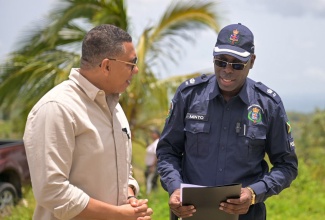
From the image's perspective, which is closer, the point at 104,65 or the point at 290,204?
the point at 104,65

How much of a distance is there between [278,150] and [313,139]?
→ 28135 mm

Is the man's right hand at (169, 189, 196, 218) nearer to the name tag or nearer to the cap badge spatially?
the name tag

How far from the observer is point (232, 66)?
3.09m

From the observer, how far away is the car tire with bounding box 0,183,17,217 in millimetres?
7916

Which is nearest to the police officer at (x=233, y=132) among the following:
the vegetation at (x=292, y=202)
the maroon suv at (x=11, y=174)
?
the vegetation at (x=292, y=202)

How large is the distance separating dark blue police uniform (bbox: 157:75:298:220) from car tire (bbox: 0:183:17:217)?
5138mm

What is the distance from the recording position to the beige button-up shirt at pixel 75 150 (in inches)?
94.3

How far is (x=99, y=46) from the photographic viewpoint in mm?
2580

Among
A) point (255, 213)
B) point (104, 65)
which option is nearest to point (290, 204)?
point (255, 213)

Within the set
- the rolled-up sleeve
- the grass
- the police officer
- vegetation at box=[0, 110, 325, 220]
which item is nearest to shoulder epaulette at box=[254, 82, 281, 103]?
the police officer

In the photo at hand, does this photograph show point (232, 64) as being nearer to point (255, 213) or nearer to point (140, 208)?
point (255, 213)

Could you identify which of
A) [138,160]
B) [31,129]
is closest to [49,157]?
[31,129]

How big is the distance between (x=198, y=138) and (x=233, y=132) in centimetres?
19

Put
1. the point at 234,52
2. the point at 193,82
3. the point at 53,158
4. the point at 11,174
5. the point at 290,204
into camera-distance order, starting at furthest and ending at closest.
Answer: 1. the point at 290,204
2. the point at 11,174
3. the point at 193,82
4. the point at 234,52
5. the point at 53,158
